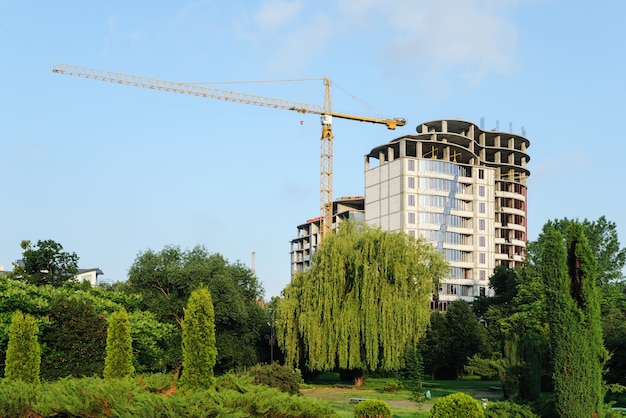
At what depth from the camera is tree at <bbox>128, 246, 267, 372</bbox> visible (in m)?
42.8

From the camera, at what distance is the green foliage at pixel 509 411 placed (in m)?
16.5

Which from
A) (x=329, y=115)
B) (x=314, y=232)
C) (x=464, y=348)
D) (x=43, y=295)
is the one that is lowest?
(x=464, y=348)

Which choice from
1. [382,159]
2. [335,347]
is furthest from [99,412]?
[382,159]

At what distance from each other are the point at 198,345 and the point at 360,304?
17.2m

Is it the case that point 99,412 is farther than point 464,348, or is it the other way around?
point 464,348

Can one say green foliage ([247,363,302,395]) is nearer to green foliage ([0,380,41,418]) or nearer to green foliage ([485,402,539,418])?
green foliage ([0,380,41,418])

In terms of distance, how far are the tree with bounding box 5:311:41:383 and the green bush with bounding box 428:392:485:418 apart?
1429cm

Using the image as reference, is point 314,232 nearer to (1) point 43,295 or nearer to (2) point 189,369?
(1) point 43,295

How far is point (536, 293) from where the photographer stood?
42.0m

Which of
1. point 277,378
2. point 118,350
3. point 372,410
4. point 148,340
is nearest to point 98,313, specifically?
point 148,340

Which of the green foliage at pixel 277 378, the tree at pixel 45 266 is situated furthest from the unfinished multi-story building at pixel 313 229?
the green foliage at pixel 277 378

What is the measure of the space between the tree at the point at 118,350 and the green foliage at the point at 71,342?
6.63m

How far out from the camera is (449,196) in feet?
294

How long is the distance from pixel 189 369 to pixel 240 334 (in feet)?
82.0
